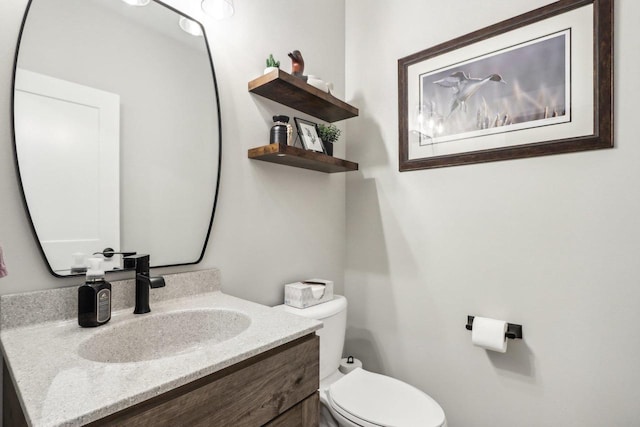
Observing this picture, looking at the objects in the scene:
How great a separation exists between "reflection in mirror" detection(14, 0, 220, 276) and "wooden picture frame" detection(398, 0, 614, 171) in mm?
1046

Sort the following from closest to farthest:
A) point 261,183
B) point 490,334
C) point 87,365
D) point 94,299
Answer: point 87,365
point 94,299
point 490,334
point 261,183

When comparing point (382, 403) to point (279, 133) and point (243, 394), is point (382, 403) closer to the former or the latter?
point (243, 394)

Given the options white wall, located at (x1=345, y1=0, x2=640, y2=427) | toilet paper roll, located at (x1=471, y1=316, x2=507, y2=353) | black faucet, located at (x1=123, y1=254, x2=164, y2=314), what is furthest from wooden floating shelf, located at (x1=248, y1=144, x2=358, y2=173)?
toilet paper roll, located at (x1=471, y1=316, x2=507, y2=353)

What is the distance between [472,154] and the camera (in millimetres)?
1464

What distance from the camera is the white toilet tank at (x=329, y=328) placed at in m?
1.36

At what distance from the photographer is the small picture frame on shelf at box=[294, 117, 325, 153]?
1.54 metres

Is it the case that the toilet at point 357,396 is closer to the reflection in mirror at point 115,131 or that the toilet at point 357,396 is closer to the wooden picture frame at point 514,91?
the reflection in mirror at point 115,131

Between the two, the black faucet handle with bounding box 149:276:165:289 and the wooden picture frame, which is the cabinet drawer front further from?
the wooden picture frame

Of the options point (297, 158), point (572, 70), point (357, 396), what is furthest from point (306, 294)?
point (572, 70)

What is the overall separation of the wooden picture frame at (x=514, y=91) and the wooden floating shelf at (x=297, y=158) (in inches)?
15.3

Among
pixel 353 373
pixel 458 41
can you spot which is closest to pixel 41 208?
pixel 353 373

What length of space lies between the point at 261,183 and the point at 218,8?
702 millimetres

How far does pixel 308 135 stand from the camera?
158 cm

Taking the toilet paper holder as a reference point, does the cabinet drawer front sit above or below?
above
